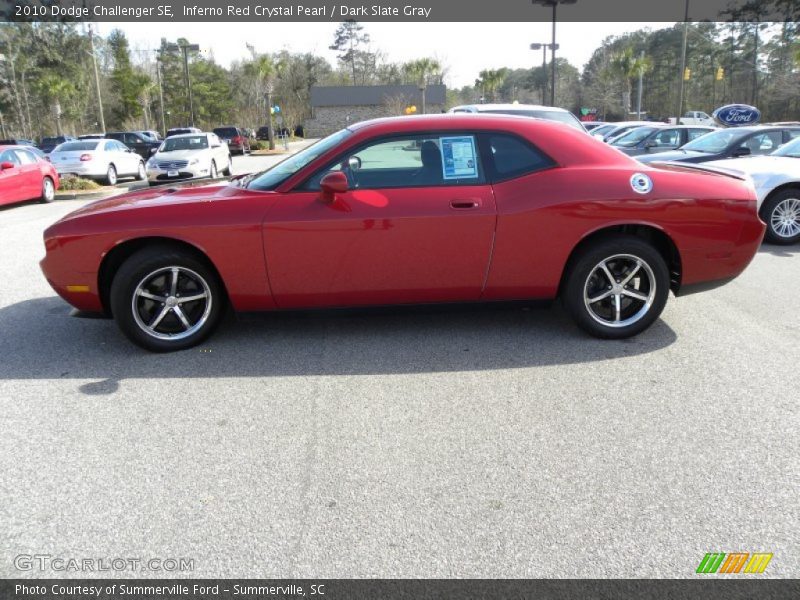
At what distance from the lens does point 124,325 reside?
14.1ft

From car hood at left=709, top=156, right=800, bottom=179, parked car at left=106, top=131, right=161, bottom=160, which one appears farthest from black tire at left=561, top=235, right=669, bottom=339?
parked car at left=106, top=131, right=161, bottom=160

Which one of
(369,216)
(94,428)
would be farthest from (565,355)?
(94,428)

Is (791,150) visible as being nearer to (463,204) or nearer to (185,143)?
(463,204)

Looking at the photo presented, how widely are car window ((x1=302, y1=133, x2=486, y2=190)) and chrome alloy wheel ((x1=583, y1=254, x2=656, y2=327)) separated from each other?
44.8 inches

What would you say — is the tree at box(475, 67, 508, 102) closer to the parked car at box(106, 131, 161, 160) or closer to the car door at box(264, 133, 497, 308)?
the parked car at box(106, 131, 161, 160)

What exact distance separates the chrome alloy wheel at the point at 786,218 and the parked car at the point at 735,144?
5.33ft

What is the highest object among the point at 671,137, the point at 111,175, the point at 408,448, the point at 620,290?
the point at 671,137

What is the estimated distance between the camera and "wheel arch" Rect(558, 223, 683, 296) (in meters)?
4.45

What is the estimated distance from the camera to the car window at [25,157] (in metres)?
14.1

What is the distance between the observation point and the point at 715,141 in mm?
10125

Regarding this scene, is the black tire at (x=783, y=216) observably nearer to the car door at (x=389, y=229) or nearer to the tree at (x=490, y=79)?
the car door at (x=389, y=229)

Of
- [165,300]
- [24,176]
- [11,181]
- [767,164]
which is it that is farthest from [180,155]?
[767,164]

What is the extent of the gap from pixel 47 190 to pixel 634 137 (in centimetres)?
1481

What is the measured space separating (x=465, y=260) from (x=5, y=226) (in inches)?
387
